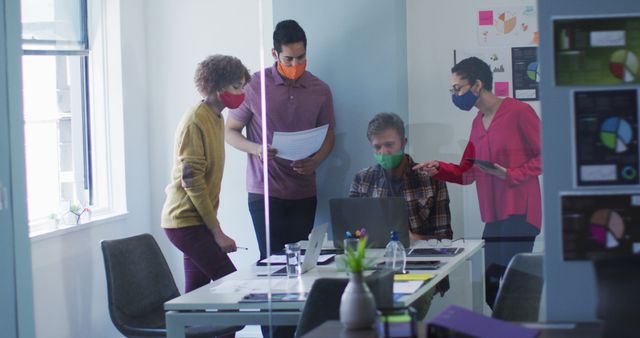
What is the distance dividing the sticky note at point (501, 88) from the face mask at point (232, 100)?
Answer: 1.06m

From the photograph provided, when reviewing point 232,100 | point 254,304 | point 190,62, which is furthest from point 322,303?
point 190,62

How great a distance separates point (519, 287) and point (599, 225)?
0.95m

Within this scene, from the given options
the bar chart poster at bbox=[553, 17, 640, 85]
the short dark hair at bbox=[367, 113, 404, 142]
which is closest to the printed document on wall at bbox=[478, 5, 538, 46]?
the short dark hair at bbox=[367, 113, 404, 142]

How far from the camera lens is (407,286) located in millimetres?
3680

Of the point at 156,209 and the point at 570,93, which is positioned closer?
the point at 570,93

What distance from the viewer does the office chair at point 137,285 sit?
4.43 metres

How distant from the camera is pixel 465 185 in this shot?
379cm

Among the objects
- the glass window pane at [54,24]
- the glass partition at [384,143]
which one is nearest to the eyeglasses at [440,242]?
the glass partition at [384,143]

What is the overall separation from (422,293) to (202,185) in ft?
3.74

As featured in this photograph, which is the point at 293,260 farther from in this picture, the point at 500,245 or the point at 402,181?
the point at 500,245

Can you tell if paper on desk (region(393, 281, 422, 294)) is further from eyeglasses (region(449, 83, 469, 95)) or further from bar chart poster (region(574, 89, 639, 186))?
bar chart poster (region(574, 89, 639, 186))

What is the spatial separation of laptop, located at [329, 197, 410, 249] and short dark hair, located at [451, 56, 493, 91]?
0.59 metres

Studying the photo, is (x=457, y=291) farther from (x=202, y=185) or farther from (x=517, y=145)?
(x=202, y=185)

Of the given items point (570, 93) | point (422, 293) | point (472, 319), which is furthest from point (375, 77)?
point (472, 319)
